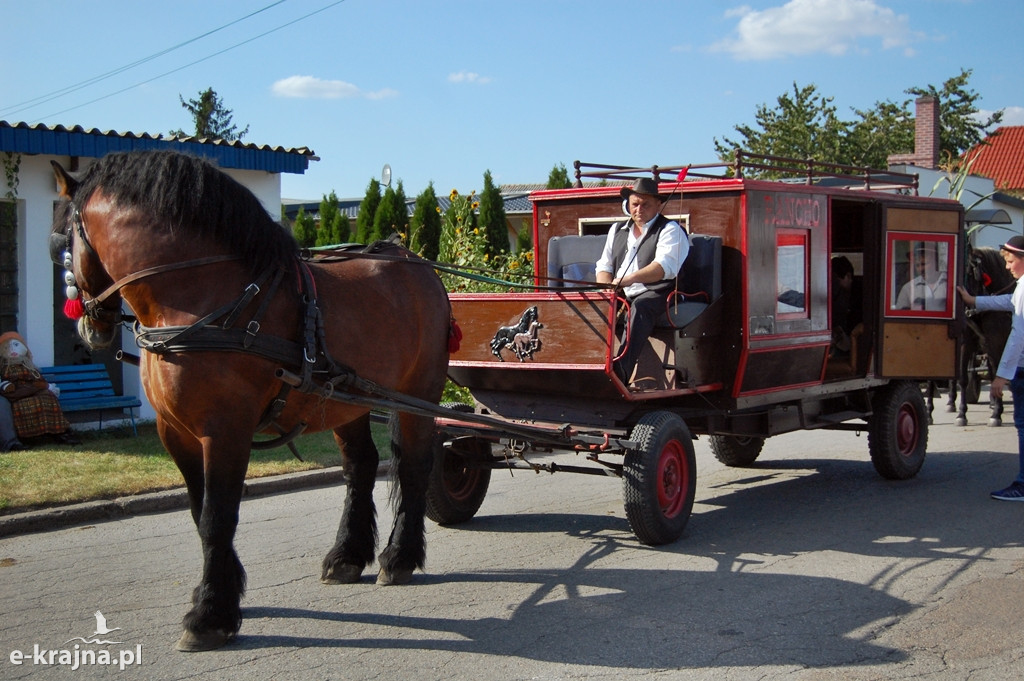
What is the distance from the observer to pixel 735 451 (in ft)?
30.3

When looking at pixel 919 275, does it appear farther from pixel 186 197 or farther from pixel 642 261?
pixel 186 197

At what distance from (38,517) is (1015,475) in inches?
314

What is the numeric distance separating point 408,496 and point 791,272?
3385 mm

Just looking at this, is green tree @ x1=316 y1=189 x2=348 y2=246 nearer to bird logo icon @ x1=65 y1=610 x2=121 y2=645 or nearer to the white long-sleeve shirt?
the white long-sleeve shirt

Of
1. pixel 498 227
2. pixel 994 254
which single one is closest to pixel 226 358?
pixel 994 254

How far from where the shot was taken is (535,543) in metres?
6.42

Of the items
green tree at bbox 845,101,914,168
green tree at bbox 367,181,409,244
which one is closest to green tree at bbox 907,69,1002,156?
green tree at bbox 845,101,914,168

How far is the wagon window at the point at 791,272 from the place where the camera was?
7074 millimetres

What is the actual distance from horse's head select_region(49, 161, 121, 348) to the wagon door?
20.4 ft

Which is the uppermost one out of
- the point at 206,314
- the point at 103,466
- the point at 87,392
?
the point at 206,314

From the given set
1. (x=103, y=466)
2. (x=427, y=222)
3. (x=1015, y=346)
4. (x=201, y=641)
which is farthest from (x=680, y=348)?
(x=427, y=222)

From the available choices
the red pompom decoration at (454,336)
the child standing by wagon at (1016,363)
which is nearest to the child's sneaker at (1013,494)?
the child standing by wagon at (1016,363)

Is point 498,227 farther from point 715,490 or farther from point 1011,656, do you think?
point 1011,656

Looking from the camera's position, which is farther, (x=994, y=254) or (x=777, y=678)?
(x=994, y=254)
